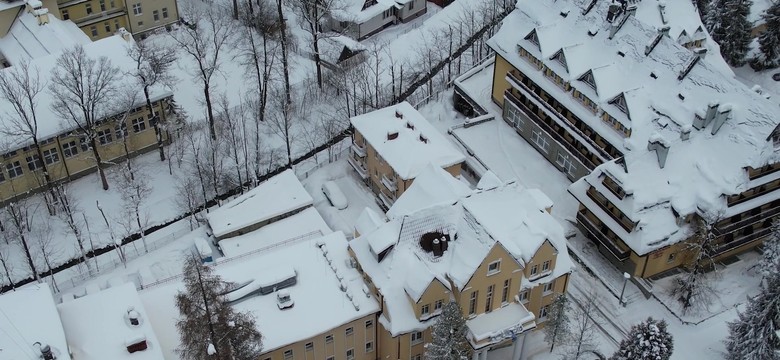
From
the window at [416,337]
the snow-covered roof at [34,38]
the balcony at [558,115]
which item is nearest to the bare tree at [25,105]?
the snow-covered roof at [34,38]

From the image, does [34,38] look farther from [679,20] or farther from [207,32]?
[679,20]

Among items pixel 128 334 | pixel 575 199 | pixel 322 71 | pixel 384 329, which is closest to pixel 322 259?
pixel 384 329

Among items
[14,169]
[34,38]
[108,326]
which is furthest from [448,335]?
[34,38]

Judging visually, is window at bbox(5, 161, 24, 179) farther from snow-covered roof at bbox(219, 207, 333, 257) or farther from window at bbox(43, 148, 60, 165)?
snow-covered roof at bbox(219, 207, 333, 257)

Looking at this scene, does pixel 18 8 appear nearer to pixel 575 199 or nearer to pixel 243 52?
pixel 243 52

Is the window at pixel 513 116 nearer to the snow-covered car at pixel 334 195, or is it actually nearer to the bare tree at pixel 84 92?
the snow-covered car at pixel 334 195

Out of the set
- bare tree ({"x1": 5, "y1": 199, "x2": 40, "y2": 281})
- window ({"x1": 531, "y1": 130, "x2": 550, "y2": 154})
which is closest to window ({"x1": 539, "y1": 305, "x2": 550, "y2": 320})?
window ({"x1": 531, "y1": 130, "x2": 550, "y2": 154})

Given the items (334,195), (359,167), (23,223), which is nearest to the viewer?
(23,223)
